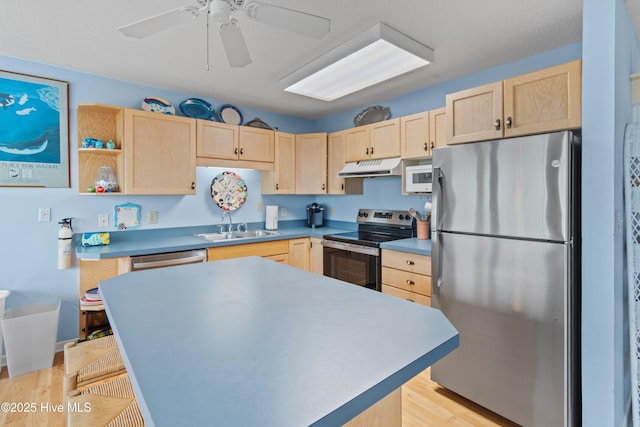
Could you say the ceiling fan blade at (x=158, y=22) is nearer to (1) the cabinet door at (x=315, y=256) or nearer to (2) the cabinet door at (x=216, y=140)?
(2) the cabinet door at (x=216, y=140)

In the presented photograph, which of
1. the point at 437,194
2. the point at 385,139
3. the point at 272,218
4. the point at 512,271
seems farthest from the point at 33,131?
the point at 512,271

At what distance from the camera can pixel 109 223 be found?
9.63ft

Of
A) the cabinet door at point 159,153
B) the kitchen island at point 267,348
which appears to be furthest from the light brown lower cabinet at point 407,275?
the cabinet door at point 159,153

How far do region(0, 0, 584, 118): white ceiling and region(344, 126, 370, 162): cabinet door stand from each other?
0.59 m

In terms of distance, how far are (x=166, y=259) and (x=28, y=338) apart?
107 centimetres

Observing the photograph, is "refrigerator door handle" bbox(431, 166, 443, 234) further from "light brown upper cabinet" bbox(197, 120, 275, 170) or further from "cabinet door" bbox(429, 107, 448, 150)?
"light brown upper cabinet" bbox(197, 120, 275, 170)

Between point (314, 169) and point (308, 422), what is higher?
point (314, 169)

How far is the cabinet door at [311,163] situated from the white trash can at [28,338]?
2.61 meters

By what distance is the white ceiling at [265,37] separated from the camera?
5.95ft

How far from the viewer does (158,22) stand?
4.66 feet

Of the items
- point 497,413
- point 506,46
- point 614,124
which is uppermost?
point 506,46

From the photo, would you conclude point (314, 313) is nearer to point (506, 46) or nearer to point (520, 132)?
point (520, 132)

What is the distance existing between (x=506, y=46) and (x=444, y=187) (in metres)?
1.19

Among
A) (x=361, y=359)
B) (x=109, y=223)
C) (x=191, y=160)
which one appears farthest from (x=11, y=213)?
(x=361, y=359)
